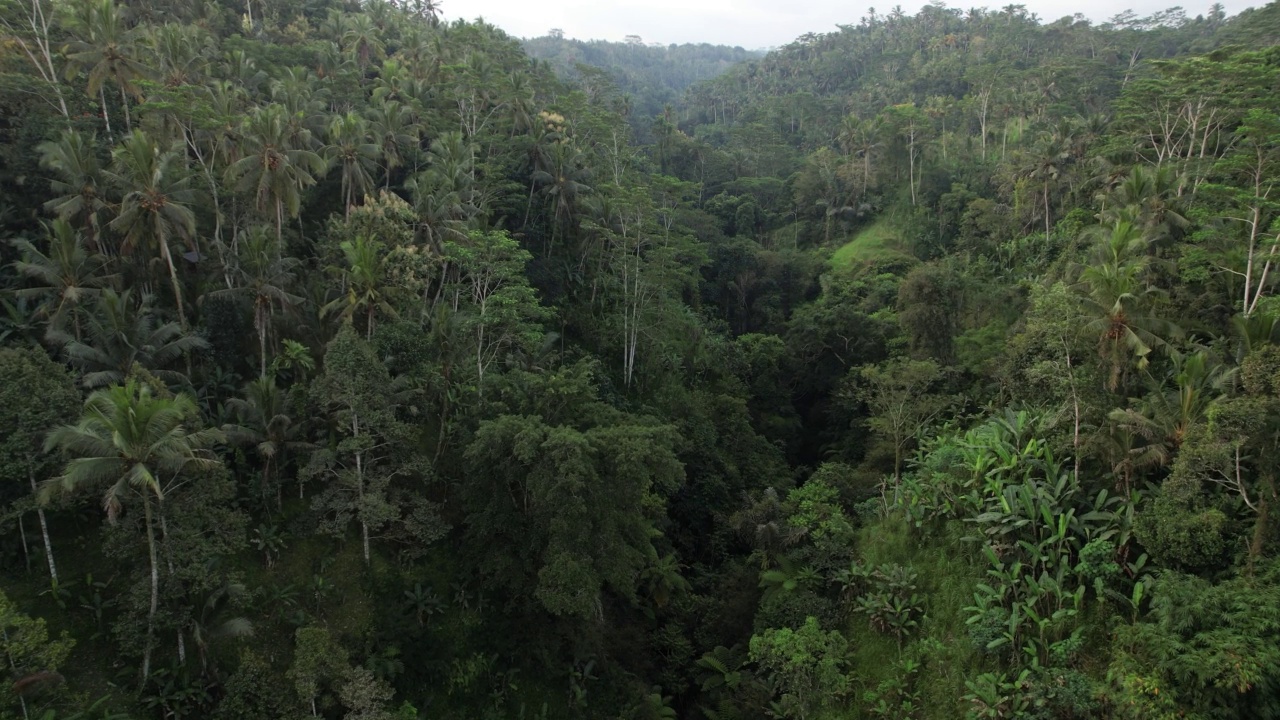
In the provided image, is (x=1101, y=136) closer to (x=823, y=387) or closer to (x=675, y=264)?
(x=823, y=387)

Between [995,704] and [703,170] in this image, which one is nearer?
[995,704]

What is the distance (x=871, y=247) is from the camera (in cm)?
4981

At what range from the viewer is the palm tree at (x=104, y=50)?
2328 cm

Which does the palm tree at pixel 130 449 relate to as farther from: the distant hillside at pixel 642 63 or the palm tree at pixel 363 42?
the distant hillside at pixel 642 63

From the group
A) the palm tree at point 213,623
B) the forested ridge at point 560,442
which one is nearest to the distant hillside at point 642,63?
the forested ridge at point 560,442

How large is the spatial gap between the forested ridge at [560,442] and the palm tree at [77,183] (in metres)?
0.15

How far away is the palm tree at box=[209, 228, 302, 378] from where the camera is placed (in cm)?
2211

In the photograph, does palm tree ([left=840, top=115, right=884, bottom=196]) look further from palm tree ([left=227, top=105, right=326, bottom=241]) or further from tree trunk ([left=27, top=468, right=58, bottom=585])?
tree trunk ([left=27, top=468, right=58, bottom=585])

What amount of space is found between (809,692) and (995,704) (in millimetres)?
4310

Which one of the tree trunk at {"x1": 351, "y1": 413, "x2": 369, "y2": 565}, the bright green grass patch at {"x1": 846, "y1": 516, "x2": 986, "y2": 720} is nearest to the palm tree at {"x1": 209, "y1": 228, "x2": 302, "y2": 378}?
the tree trunk at {"x1": 351, "y1": 413, "x2": 369, "y2": 565}

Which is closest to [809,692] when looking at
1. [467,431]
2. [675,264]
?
[467,431]

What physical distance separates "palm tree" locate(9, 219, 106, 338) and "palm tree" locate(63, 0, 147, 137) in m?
7.47

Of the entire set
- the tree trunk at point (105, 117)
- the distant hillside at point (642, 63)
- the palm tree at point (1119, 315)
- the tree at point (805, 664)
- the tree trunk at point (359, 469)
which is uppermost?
the distant hillside at point (642, 63)

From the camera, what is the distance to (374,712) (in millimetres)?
15531
